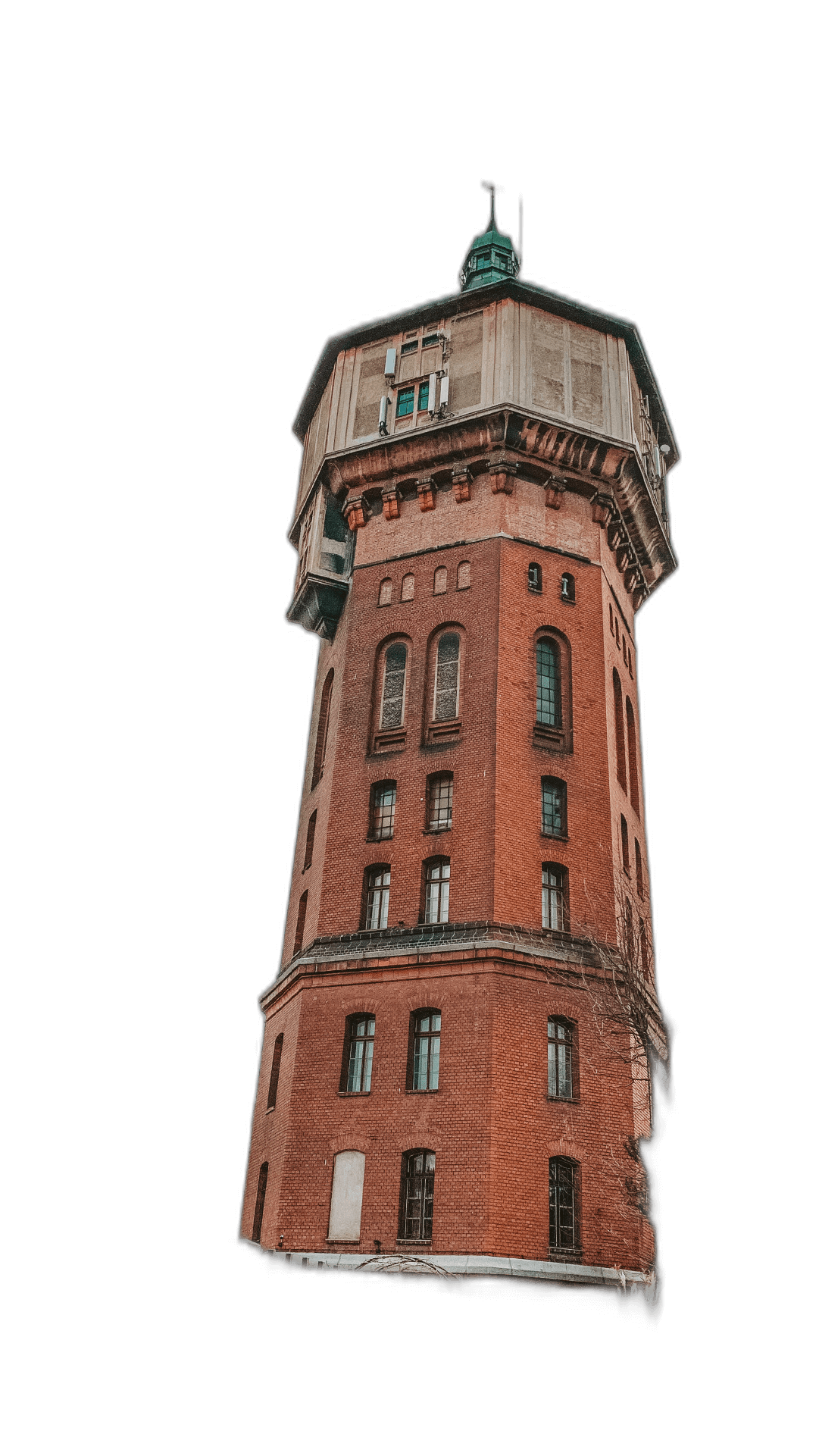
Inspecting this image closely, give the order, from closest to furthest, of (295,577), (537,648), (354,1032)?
(354,1032)
(537,648)
(295,577)

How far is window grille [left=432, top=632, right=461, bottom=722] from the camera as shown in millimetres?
31953

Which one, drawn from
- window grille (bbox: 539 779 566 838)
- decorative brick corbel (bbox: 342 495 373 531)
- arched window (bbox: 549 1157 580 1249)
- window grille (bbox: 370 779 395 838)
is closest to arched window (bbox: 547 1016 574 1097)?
arched window (bbox: 549 1157 580 1249)

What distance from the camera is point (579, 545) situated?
34.8 metres

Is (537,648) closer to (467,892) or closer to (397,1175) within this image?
(467,892)

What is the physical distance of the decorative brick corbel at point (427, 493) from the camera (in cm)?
3525

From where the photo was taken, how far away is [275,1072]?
3080cm

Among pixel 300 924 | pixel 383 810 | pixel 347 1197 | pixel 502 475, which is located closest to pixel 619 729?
pixel 383 810

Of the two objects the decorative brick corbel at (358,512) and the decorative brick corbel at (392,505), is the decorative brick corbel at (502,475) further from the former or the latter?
the decorative brick corbel at (358,512)

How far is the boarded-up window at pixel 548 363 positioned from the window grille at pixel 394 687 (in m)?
8.93

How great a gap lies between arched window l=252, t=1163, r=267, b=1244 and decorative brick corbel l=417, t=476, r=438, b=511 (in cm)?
1968

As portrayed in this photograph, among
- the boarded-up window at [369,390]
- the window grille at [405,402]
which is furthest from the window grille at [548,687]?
the boarded-up window at [369,390]

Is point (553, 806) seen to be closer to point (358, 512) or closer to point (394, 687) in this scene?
point (394, 687)

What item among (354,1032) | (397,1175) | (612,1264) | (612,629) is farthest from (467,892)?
(612,629)

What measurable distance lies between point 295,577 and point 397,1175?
21821mm
